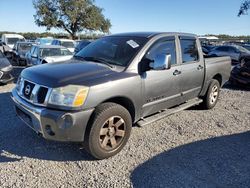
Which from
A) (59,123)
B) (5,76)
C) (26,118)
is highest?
(59,123)

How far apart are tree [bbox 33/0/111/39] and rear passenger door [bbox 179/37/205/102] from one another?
40.5 meters

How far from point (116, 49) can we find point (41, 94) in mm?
1673

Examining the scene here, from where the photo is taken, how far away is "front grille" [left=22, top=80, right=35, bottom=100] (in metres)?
3.76

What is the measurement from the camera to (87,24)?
44.9m

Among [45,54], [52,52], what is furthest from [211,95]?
[52,52]

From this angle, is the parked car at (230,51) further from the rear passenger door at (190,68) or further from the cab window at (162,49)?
the cab window at (162,49)

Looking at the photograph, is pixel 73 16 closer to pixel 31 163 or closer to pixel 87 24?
pixel 87 24

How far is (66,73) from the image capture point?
3744 mm

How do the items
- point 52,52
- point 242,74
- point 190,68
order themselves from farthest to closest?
point 52,52, point 242,74, point 190,68

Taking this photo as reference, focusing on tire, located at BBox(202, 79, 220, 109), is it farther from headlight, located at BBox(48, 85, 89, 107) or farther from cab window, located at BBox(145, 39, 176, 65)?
headlight, located at BBox(48, 85, 89, 107)

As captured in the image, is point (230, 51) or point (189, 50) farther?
point (230, 51)

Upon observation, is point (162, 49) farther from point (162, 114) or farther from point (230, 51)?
point (230, 51)

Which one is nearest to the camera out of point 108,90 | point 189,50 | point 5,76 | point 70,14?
point 108,90

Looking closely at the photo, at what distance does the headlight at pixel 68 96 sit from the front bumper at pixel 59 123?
0.12 m
